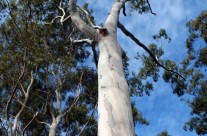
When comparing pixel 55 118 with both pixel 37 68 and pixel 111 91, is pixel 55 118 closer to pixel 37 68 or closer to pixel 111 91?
pixel 37 68

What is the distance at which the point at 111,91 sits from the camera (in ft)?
9.86

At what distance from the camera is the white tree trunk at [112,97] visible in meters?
2.59

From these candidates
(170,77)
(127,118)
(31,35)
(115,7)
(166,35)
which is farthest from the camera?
(170,77)

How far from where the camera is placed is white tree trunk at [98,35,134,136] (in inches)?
102

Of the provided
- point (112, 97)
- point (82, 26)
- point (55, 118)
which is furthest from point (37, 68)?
point (112, 97)

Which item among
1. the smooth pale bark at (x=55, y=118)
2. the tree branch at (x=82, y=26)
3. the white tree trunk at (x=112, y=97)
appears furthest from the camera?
the smooth pale bark at (x=55, y=118)

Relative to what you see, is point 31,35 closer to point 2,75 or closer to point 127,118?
point 2,75

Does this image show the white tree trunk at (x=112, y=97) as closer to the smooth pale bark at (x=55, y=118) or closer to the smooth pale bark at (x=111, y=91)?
the smooth pale bark at (x=111, y=91)

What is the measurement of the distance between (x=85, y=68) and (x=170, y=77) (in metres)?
3.23

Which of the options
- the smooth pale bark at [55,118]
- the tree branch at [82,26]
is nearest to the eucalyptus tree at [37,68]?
the smooth pale bark at [55,118]

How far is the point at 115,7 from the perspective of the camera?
5.47m

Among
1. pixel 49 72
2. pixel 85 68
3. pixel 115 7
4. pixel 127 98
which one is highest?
pixel 85 68

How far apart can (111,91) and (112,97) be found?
0.09 metres

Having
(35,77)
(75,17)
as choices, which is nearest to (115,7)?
(75,17)
